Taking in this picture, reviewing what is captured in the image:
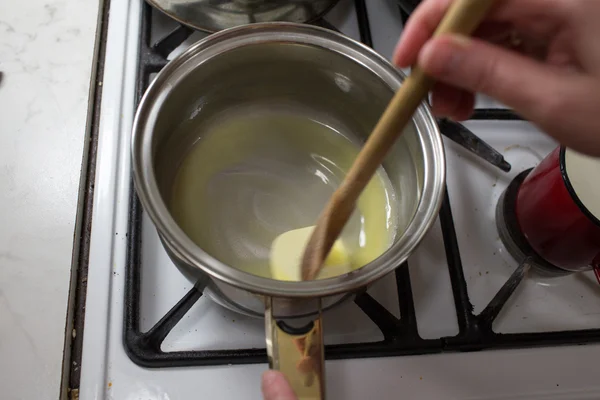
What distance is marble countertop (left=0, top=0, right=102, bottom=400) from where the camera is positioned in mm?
470

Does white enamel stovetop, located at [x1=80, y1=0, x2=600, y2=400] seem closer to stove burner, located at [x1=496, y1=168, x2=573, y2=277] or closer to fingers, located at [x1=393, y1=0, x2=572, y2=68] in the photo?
stove burner, located at [x1=496, y1=168, x2=573, y2=277]

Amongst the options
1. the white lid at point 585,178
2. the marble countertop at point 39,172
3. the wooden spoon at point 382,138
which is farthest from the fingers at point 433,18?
the marble countertop at point 39,172

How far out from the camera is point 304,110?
0.62 meters

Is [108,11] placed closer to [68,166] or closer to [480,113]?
[68,166]

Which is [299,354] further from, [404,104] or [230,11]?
[230,11]

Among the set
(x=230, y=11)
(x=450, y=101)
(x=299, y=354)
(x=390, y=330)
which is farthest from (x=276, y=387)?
(x=230, y=11)

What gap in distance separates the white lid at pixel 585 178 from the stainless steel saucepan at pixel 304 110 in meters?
0.17

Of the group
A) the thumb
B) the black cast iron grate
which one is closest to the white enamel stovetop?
the black cast iron grate

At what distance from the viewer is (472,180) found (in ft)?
1.93

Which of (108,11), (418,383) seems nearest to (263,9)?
(108,11)

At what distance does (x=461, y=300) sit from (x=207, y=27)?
401 mm

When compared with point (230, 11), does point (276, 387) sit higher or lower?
lower

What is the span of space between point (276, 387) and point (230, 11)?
0.43 meters

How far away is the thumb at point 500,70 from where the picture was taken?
335mm
